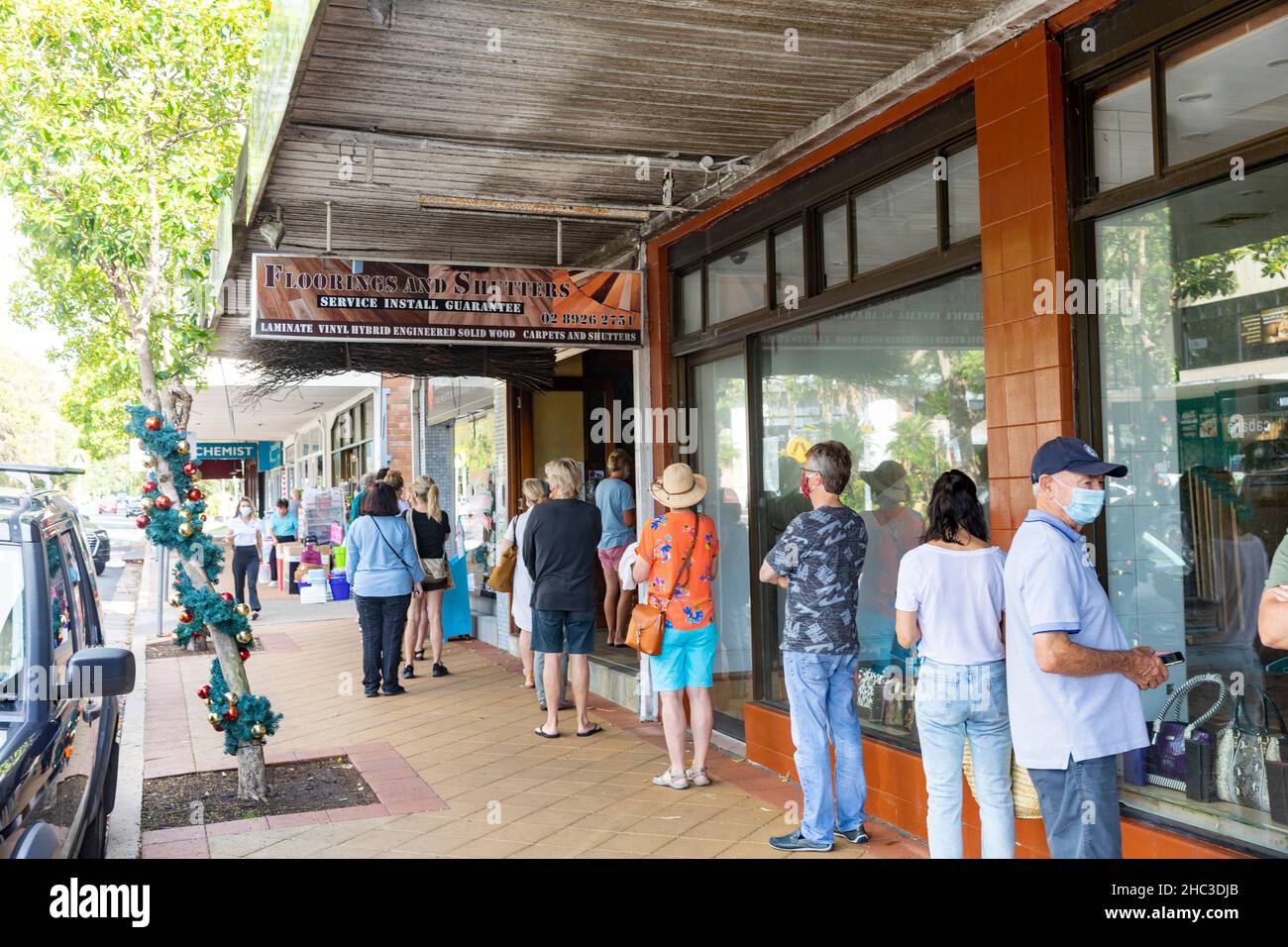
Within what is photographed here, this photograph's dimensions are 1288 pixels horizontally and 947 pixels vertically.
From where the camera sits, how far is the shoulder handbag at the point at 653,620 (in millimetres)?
5996

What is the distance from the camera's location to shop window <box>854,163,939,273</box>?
5.48 meters

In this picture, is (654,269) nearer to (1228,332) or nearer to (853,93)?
(853,93)

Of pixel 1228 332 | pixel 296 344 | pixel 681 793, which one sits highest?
pixel 296 344

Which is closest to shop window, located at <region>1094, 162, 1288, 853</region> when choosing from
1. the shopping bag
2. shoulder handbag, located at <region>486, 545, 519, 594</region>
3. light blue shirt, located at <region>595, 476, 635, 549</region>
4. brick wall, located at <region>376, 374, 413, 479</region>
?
shoulder handbag, located at <region>486, 545, 519, 594</region>

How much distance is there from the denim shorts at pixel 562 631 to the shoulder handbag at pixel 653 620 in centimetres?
133

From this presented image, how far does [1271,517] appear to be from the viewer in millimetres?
3900

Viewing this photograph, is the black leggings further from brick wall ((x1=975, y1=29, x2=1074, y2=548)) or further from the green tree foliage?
brick wall ((x1=975, y1=29, x2=1074, y2=548))

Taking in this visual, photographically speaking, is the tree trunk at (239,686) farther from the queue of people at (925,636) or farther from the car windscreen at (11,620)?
the car windscreen at (11,620)

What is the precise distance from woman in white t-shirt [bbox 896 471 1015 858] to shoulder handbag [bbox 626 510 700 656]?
1.97 m

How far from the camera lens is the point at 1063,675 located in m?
3.48

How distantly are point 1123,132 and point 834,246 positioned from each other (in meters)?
2.06

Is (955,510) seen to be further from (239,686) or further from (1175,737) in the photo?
(239,686)

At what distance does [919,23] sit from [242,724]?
4.79 meters
